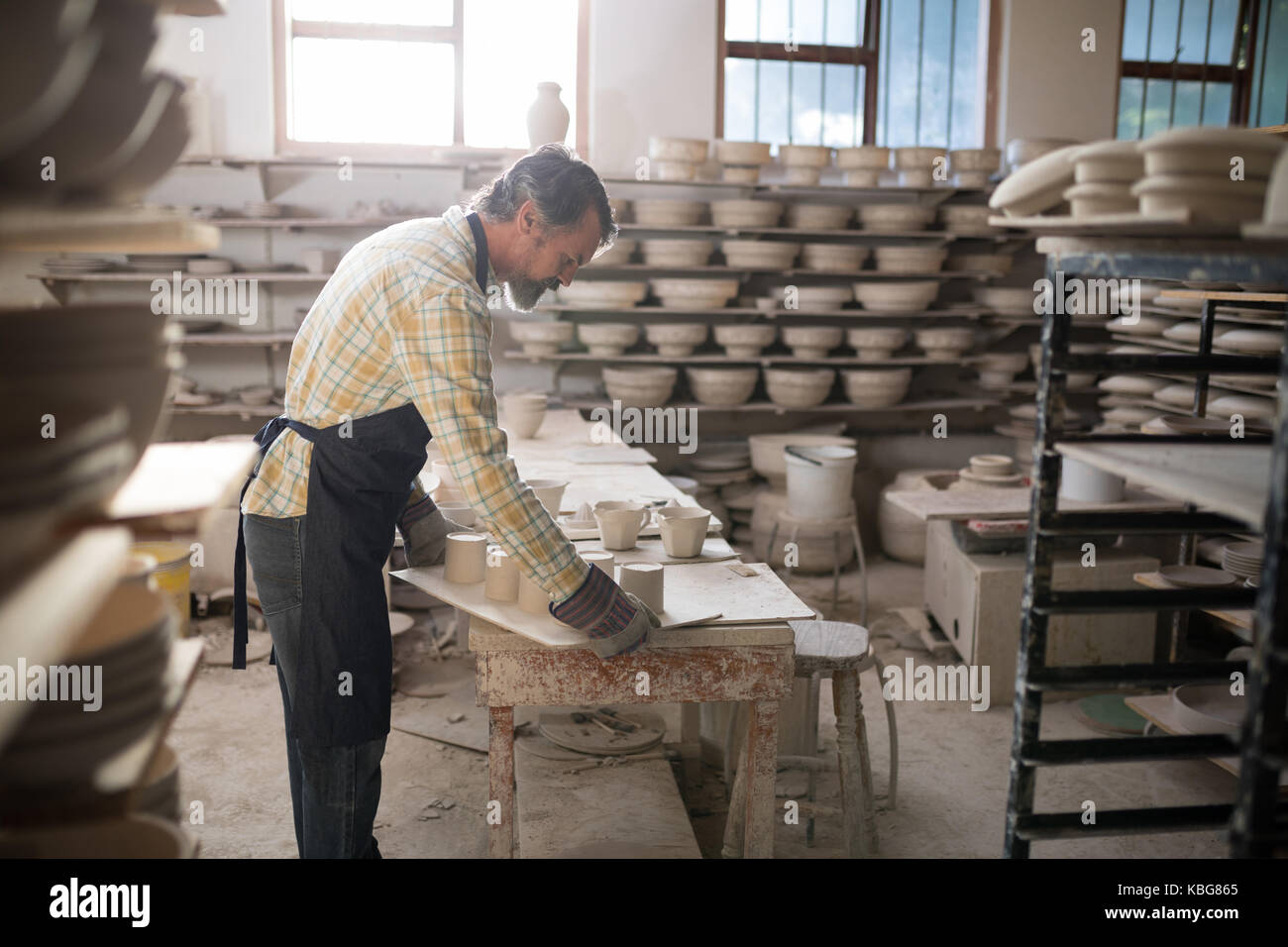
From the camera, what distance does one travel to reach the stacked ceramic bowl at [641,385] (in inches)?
251

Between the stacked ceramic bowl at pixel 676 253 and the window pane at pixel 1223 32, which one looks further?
the window pane at pixel 1223 32

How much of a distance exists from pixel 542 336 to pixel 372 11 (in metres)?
2.14

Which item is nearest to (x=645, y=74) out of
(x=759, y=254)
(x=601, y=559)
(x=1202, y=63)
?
(x=759, y=254)

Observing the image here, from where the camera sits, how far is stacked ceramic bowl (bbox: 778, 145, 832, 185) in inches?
252

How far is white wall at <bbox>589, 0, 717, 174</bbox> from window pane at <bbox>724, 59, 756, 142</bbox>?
0.69ft

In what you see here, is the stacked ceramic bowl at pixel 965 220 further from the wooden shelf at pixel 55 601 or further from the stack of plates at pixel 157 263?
the wooden shelf at pixel 55 601

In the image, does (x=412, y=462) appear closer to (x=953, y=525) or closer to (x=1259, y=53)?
(x=953, y=525)

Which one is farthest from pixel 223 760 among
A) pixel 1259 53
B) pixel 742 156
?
pixel 1259 53

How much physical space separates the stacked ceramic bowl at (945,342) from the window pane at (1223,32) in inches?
101

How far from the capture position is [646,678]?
246 cm

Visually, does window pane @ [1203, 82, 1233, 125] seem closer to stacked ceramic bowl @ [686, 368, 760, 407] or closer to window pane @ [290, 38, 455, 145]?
stacked ceramic bowl @ [686, 368, 760, 407]

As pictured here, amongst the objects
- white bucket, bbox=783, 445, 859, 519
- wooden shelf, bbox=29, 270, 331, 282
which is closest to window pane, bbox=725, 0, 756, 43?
white bucket, bbox=783, 445, 859, 519

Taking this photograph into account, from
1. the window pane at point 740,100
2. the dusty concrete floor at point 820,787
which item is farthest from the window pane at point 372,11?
the dusty concrete floor at point 820,787

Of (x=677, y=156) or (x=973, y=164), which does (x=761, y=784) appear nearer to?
(x=677, y=156)
